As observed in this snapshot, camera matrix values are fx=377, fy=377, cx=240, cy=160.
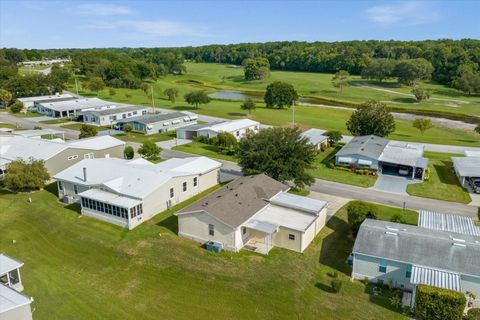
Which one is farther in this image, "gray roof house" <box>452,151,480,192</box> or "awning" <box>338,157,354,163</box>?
"awning" <box>338,157,354,163</box>

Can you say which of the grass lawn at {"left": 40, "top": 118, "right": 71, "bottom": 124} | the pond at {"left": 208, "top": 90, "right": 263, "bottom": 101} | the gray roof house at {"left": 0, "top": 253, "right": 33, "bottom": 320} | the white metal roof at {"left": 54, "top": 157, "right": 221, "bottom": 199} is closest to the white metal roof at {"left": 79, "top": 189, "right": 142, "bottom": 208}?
the white metal roof at {"left": 54, "top": 157, "right": 221, "bottom": 199}

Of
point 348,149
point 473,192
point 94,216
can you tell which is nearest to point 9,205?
point 94,216

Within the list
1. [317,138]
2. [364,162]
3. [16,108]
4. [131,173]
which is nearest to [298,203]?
[131,173]

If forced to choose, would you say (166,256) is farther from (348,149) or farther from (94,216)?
(348,149)

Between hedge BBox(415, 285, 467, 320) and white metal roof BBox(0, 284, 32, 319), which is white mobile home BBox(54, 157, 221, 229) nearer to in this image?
white metal roof BBox(0, 284, 32, 319)

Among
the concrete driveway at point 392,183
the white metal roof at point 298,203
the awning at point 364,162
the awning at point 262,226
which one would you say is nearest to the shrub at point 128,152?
the white metal roof at point 298,203

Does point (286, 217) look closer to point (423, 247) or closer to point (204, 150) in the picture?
point (423, 247)

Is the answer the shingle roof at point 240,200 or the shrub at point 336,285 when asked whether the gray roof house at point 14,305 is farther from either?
the shrub at point 336,285
